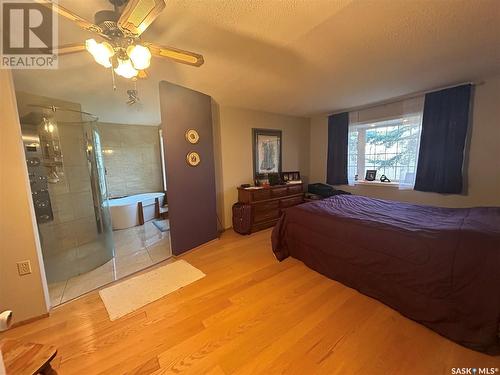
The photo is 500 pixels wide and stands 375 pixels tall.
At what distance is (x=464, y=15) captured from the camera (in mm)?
1407

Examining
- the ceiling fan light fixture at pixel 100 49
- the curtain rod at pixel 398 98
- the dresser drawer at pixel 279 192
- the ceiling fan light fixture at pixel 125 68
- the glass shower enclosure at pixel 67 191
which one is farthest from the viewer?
the dresser drawer at pixel 279 192

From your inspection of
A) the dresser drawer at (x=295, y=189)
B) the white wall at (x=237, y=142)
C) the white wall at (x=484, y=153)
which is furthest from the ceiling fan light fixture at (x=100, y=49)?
the white wall at (x=484, y=153)

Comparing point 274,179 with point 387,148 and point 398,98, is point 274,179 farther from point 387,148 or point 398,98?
point 398,98

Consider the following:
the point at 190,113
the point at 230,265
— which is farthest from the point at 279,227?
the point at 190,113

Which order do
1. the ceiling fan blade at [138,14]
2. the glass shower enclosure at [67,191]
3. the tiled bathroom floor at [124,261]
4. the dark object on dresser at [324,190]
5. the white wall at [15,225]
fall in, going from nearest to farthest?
1. the ceiling fan blade at [138,14]
2. the white wall at [15,225]
3. the tiled bathroom floor at [124,261]
4. the glass shower enclosure at [67,191]
5. the dark object on dresser at [324,190]

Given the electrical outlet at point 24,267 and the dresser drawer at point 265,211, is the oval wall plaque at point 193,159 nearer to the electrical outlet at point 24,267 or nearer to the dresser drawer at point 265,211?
the dresser drawer at point 265,211

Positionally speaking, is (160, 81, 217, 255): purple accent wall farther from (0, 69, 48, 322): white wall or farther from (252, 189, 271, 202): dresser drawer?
(0, 69, 48, 322): white wall

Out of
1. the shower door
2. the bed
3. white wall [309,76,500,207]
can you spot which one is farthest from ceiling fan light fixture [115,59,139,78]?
white wall [309,76,500,207]

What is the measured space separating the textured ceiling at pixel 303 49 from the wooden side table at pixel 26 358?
6.09 feet

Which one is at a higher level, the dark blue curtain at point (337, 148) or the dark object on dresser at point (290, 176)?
the dark blue curtain at point (337, 148)

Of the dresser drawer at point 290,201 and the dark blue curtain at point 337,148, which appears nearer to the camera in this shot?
the dresser drawer at point 290,201

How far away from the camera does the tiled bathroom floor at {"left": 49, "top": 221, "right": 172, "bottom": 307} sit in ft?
6.82

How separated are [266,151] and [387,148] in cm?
222

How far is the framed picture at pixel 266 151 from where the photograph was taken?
3979 millimetres
